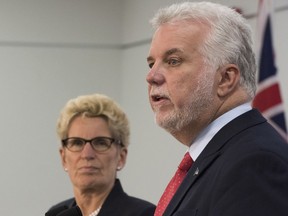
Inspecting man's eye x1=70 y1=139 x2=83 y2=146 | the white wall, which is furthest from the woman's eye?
the white wall

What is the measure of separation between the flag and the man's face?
191 centimetres

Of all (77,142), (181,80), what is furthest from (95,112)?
(181,80)

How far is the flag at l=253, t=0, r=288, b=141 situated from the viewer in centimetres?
350

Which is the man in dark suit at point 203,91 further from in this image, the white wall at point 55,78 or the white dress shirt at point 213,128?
the white wall at point 55,78

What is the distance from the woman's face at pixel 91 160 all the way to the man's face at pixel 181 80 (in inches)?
44.8

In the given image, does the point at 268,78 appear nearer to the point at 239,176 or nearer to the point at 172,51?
the point at 172,51

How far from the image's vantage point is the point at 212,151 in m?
1.60

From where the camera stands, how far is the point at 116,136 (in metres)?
Answer: 2.86

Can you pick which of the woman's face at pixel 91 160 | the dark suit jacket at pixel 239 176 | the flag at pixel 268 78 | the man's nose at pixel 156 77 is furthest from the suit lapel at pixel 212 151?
the flag at pixel 268 78

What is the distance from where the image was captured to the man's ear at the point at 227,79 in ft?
5.41

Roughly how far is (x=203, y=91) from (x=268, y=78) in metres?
1.99

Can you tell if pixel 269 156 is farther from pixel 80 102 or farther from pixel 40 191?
pixel 40 191

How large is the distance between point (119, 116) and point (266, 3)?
120 cm

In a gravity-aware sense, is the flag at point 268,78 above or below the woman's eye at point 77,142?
above
